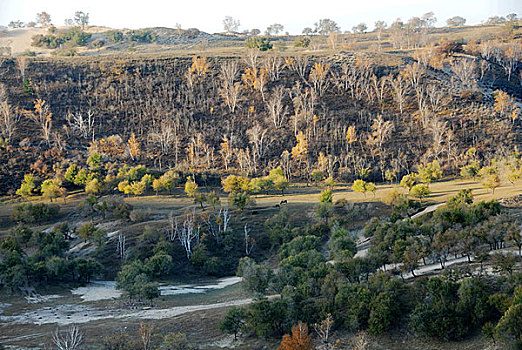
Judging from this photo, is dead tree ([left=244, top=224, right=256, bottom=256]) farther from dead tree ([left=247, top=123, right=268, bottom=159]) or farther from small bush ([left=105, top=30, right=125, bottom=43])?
small bush ([left=105, top=30, right=125, bottom=43])

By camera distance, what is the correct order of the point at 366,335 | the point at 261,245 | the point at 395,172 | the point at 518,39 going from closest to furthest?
the point at 366,335
the point at 261,245
the point at 395,172
the point at 518,39

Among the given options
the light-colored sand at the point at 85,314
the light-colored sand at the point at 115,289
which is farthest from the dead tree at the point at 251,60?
the light-colored sand at the point at 85,314

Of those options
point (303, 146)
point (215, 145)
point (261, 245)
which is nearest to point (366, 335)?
point (261, 245)

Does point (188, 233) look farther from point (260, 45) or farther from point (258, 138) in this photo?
point (260, 45)

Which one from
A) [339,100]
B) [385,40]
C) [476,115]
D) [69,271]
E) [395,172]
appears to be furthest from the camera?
[385,40]

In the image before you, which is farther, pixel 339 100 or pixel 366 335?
pixel 339 100

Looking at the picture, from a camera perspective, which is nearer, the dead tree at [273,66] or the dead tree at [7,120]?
the dead tree at [7,120]

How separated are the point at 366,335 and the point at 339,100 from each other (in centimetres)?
9143

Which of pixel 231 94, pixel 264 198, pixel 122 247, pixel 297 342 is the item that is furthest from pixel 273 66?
pixel 297 342

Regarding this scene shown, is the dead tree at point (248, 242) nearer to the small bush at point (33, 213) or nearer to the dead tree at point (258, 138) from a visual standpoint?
the small bush at point (33, 213)

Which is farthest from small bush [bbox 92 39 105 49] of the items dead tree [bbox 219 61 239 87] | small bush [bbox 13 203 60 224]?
small bush [bbox 13 203 60 224]

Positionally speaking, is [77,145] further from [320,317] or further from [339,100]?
[320,317]

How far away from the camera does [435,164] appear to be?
91.2m

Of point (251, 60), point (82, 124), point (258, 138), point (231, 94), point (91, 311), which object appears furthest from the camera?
point (251, 60)
